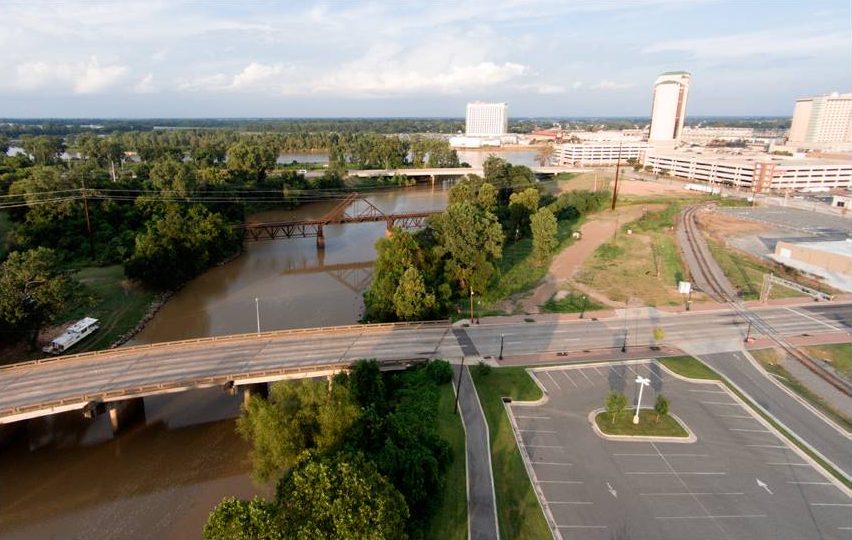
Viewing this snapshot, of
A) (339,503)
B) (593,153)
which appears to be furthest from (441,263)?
(593,153)

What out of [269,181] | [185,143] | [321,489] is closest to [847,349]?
[321,489]

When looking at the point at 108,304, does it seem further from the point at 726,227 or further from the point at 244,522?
the point at 726,227

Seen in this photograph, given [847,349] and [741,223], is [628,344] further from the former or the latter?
[741,223]

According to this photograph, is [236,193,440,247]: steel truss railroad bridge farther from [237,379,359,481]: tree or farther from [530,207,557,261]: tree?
[237,379,359,481]: tree

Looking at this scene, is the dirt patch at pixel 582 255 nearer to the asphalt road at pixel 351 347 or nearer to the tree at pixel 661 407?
the asphalt road at pixel 351 347

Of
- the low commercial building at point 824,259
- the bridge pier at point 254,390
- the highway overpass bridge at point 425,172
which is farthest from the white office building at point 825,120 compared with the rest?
the bridge pier at point 254,390

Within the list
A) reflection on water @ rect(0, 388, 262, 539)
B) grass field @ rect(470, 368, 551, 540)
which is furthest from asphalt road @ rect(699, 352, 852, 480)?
reflection on water @ rect(0, 388, 262, 539)
